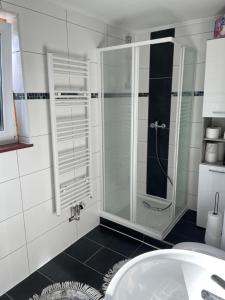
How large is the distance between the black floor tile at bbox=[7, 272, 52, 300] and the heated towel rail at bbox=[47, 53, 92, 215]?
0.55 metres

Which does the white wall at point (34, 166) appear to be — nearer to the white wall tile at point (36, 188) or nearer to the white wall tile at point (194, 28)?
the white wall tile at point (36, 188)

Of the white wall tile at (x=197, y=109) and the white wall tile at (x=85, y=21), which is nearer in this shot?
the white wall tile at (x=85, y=21)

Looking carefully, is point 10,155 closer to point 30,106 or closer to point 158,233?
point 30,106

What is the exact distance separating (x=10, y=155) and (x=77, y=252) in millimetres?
1161

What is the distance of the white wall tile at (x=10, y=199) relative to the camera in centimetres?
177

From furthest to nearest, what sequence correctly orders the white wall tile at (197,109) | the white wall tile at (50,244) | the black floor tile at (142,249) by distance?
the white wall tile at (197,109)
the black floor tile at (142,249)
the white wall tile at (50,244)

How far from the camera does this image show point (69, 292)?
1856 millimetres

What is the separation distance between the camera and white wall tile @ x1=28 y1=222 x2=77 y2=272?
2055mm

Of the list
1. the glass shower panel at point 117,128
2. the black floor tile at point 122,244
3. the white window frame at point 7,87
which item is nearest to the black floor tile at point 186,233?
the black floor tile at point 122,244

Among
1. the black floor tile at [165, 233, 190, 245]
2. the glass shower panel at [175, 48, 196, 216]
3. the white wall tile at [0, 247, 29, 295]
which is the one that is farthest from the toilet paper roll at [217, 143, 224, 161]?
the white wall tile at [0, 247, 29, 295]

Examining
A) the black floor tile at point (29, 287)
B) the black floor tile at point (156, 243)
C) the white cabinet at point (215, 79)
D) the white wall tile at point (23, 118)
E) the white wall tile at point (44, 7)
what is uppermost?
the white wall tile at point (44, 7)

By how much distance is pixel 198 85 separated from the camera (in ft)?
8.57

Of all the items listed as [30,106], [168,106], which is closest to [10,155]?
[30,106]

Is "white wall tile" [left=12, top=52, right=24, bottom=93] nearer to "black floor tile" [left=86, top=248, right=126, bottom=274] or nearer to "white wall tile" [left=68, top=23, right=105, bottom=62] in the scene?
"white wall tile" [left=68, top=23, right=105, bottom=62]
